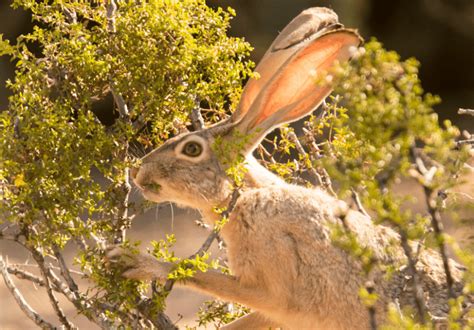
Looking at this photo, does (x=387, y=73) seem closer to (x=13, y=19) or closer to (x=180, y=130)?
(x=180, y=130)

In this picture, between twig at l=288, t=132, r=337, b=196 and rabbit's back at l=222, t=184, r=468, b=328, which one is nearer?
rabbit's back at l=222, t=184, r=468, b=328

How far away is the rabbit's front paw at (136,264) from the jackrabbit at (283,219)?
3.5 inches

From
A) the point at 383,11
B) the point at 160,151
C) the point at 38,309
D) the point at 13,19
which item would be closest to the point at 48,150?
the point at 160,151

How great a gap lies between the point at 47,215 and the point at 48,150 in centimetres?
15

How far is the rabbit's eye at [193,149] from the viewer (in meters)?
2.29

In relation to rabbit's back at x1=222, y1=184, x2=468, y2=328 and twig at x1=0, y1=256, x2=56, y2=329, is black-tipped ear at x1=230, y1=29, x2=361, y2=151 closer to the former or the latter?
rabbit's back at x1=222, y1=184, x2=468, y2=328

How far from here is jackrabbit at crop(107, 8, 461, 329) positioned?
7.15 ft

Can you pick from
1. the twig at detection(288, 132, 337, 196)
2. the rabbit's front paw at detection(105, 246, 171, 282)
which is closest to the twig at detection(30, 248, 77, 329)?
the rabbit's front paw at detection(105, 246, 171, 282)

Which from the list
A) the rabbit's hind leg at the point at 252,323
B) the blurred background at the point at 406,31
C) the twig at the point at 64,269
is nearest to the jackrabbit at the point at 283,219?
the rabbit's hind leg at the point at 252,323

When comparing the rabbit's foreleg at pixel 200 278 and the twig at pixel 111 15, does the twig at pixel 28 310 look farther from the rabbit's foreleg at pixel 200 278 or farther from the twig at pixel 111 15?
the twig at pixel 111 15

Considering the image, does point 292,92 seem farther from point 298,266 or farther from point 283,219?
point 298,266

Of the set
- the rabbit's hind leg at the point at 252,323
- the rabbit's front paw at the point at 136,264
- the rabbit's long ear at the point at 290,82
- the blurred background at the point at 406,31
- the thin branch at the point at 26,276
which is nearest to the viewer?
the rabbit's front paw at the point at 136,264

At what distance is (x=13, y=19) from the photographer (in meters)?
4.89

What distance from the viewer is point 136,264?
2.05m
